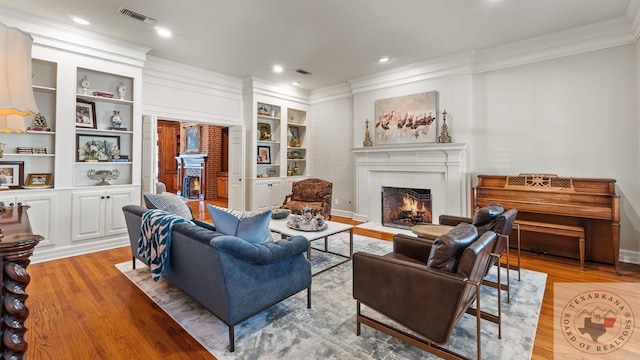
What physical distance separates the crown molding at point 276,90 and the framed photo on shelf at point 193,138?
5012mm

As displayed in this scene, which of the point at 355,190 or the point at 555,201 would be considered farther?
the point at 355,190

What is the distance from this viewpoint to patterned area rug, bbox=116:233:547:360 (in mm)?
1963

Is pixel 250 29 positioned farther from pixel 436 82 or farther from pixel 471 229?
pixel 471 229

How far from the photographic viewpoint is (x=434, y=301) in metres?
1.71

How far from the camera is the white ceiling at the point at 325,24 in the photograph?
330 cm

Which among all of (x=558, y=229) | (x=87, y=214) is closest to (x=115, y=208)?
(x=87, y=214)

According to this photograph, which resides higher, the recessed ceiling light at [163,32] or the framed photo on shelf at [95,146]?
the recessed ceiling light at [163,32]

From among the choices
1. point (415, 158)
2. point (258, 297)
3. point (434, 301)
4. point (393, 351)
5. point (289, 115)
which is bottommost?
point (393, 351)

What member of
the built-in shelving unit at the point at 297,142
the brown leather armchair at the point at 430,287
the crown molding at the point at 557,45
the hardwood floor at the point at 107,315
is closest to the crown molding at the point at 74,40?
the hardwood floor at the point at 107,315

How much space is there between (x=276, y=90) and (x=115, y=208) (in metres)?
3.82

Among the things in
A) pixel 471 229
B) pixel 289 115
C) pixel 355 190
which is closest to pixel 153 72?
pixel 289 115

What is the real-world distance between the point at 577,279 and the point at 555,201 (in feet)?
3.33

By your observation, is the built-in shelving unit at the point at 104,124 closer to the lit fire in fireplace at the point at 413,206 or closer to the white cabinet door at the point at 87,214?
the white cabinet door at the point at 87,214

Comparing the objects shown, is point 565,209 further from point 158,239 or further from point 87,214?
point 87,214
